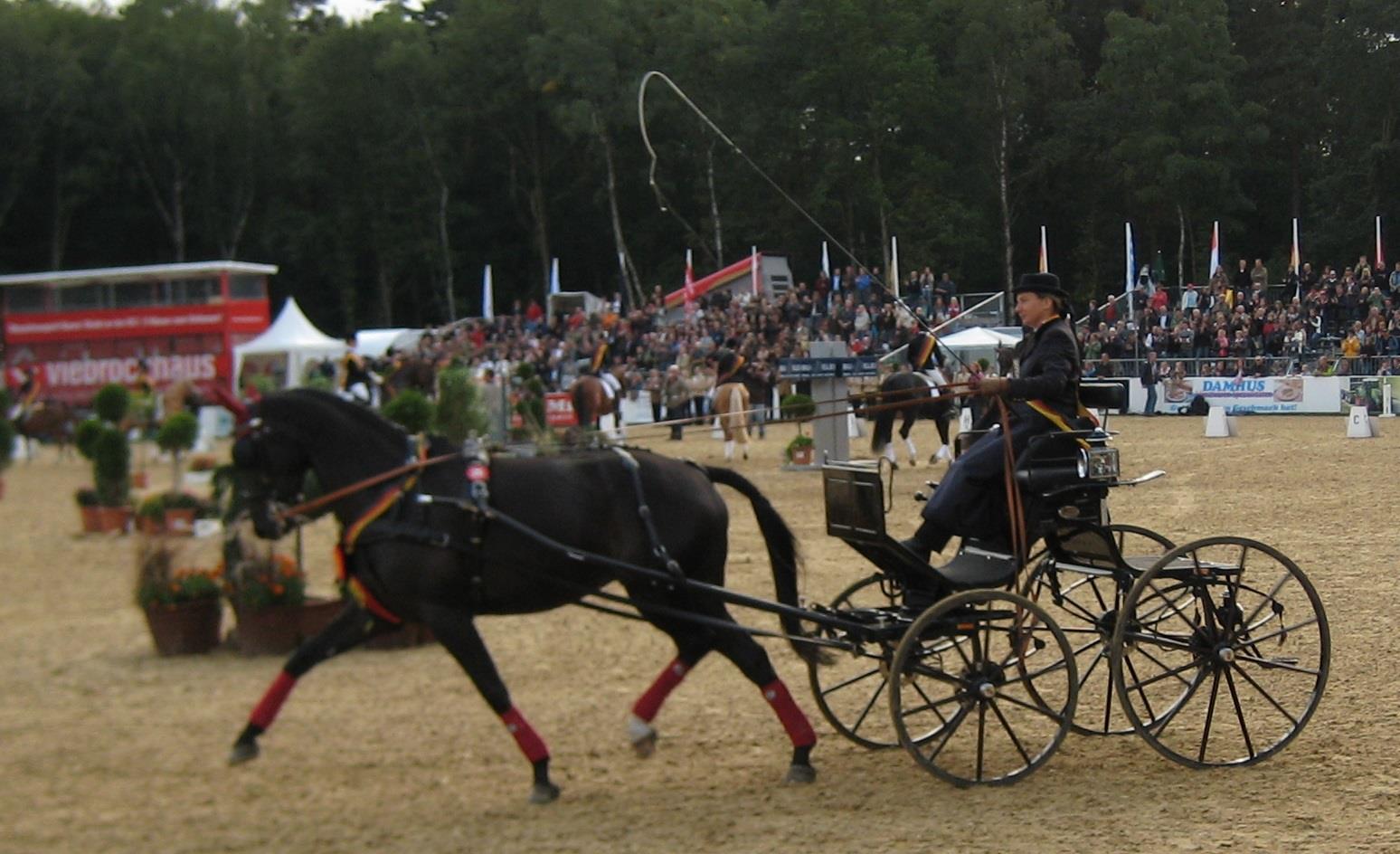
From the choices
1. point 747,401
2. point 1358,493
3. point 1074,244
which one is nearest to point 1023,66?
point 1074,244

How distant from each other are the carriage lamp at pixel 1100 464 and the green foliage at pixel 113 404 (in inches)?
224

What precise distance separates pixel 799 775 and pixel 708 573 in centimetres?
94

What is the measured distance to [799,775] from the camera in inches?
246

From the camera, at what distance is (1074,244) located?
43.4 ft

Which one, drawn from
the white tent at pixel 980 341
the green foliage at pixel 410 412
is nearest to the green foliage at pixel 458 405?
the green foliage at pixel 410 412

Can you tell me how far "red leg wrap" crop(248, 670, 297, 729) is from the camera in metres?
6.05

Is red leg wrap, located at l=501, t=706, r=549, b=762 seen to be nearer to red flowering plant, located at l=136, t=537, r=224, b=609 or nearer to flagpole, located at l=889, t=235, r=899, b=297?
red flowering plant, located at l=136, t=537, r=224, b=609

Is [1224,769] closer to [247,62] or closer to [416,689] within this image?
[416,689]

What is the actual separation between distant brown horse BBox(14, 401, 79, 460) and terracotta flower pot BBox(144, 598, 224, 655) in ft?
3.62

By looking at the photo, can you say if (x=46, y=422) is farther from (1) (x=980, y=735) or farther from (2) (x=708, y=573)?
(1) (x=980, y=735)

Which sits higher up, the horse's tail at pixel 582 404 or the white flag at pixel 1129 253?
the white flag at pixel 1129 253

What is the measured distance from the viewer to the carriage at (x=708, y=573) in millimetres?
6043

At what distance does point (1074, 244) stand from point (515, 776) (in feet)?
27.9

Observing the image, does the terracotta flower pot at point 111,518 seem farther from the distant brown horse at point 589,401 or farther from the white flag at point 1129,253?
the distant brown horse at point 589,401
